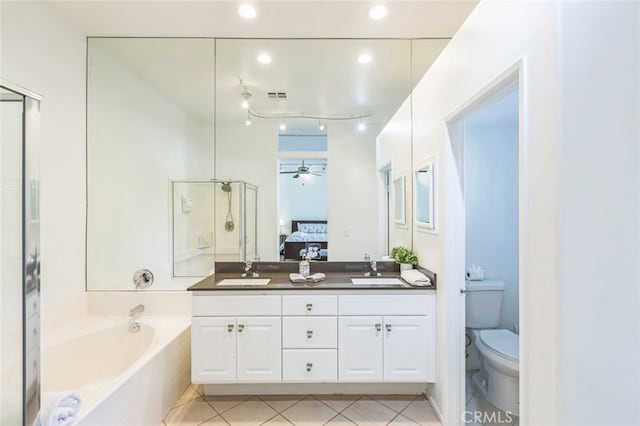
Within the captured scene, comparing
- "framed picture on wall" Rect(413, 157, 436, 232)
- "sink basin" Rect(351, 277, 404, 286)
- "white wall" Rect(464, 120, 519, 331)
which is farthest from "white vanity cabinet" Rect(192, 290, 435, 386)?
"white wall" Rect(464, 120, 519, 331)

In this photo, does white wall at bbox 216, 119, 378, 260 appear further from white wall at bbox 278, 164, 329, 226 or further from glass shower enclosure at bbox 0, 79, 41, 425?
glass shower enclosure at bbox 0, 79, 41, 425

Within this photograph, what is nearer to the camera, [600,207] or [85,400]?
[600,207]

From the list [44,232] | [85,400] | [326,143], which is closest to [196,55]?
[326,143]

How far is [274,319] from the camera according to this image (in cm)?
203

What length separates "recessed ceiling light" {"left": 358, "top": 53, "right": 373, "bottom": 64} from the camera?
2.53m

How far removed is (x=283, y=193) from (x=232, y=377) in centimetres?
154

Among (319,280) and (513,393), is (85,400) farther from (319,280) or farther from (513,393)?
(513,393)

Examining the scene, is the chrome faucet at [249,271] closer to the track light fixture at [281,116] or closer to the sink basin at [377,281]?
the sink basin at [377,281]

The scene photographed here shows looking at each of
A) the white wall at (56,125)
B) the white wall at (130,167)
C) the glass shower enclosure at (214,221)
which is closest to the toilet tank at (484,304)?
the glass shower enclosure at (214,221)

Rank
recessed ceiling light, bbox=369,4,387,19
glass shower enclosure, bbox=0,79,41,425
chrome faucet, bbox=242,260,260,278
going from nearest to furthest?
glass shower enclosure, bbox=0,79,41,425 < recessed ceiling light, bbox=369,4,387,19 < chrome faucet, bbox=242,260,260,278

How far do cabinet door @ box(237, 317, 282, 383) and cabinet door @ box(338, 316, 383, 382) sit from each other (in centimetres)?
45

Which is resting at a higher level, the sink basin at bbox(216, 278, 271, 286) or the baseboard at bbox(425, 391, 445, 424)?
the sink basin at bbox(216, 278, 271, 286)
